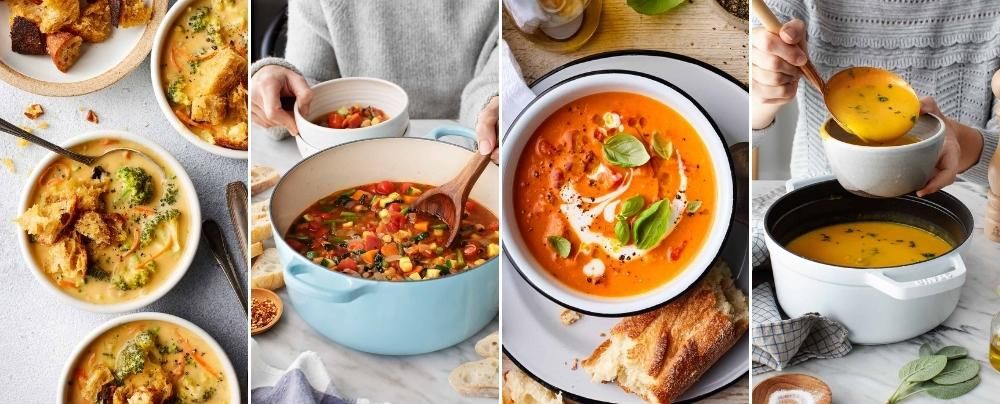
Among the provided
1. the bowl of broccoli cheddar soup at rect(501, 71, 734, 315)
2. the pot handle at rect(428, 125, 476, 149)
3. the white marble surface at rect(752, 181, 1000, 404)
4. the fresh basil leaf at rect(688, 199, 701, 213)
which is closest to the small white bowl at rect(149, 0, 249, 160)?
the pot handle at rect(428, 125, 476, 149)

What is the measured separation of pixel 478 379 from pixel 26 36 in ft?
5.02

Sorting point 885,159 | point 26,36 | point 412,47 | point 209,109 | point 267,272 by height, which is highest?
point 26,36

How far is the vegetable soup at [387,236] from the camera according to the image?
2213 mm

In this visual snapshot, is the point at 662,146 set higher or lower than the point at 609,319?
higher

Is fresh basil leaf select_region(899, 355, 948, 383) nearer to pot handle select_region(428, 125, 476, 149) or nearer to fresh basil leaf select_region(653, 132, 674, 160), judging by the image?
fresh basil leaf select_region(653, 132, 674, 160)

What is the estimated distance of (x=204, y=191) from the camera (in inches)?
101

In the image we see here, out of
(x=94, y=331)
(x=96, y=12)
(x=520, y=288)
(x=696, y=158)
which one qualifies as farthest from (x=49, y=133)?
(x=696, y=158)

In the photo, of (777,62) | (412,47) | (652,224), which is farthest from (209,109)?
(777,62)

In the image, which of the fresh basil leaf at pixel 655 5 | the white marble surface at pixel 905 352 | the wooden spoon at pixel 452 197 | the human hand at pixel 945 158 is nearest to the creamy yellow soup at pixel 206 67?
the wooden spoon at pixel 452 197

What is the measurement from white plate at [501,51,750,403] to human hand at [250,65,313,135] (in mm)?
622

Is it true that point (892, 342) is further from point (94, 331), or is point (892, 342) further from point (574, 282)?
point (94, 331)

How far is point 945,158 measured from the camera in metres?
2.02

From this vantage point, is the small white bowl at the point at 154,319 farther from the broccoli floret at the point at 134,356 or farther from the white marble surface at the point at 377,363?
the white marble surface at the point at 377,363

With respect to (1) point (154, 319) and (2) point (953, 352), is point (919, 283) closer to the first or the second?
(2) point (953, 352)
